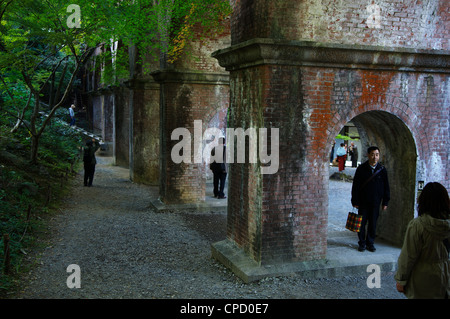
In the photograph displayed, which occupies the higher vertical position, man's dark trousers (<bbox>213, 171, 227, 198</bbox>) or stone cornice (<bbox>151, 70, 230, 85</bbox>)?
stone cornice (<bbox>151, 70, 230, 85</bbox>)

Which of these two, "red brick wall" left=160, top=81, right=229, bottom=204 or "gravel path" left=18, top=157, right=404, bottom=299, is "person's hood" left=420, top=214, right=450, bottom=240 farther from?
"red brick wall" left=160, top=81, right=229, bottom=204

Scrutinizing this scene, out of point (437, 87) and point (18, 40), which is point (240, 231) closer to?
point (437, 87)

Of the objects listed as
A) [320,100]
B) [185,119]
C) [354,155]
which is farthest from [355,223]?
[354,155]

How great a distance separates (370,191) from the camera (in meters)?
7.43

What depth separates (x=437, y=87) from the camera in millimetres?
7418

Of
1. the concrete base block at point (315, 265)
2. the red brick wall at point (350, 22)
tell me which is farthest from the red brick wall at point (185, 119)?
the concrete base block at point (315, 265)

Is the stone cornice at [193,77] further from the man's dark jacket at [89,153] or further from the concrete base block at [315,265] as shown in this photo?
the concrete base block at [315,265]

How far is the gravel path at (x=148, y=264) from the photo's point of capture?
621 centimetres

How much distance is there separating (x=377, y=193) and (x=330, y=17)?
316 cm

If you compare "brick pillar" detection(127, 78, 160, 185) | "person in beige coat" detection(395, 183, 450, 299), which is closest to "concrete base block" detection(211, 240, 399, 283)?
"person in beige coat" detection(395, 183, 450, 299)

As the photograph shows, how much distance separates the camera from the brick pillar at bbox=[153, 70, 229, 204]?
12.0 metres

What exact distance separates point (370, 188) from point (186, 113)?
6231 millimetres

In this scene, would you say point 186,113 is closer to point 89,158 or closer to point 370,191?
point 89,158

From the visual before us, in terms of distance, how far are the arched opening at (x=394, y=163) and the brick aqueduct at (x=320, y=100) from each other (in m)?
0.03
